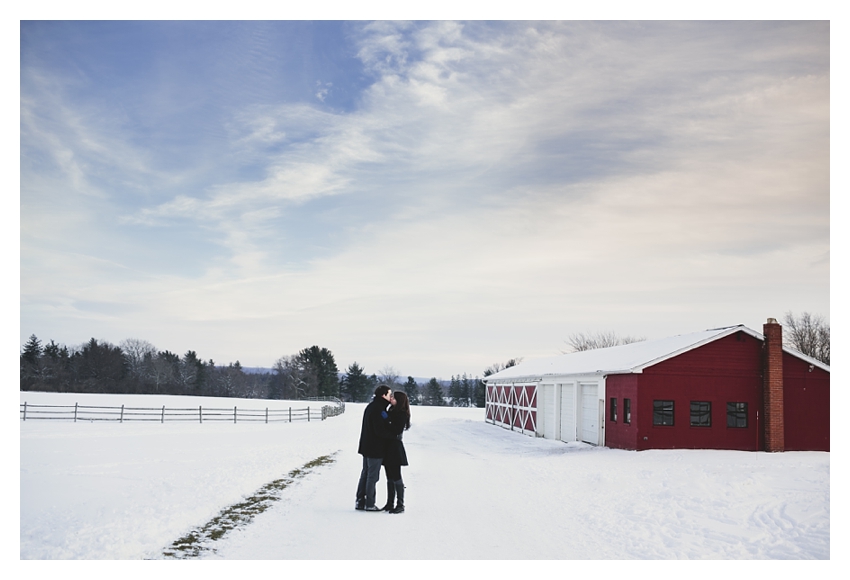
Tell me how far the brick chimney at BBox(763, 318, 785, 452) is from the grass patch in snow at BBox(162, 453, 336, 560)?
44.1 ft

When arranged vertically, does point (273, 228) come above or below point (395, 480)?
above

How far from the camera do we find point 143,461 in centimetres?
1484

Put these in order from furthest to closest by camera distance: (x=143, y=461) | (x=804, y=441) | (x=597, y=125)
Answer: (x=804, y=441)
(x=143, y=461)
(x=597, y=125)

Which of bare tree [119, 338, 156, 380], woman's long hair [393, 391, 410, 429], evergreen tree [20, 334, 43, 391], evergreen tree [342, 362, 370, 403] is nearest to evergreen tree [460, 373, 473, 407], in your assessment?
evergreen tree [342, 362, 370, 403]

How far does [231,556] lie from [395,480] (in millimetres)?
2839

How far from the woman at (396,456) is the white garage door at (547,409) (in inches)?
638

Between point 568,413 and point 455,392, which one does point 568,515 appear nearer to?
point 568,413

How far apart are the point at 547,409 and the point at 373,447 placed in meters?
17.5

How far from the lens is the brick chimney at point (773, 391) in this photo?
18.1 metres

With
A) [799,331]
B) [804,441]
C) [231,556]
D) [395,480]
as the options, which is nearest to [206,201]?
[395,480]

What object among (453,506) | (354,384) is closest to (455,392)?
(354,384)

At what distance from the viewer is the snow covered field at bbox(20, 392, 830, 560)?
22.8 ft
